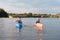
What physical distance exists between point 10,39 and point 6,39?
0.62 metres

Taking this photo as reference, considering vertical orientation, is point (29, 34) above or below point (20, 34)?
below

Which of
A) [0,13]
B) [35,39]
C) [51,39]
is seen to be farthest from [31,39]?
[0,13]

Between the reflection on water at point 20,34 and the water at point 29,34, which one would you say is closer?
the reflection on water at point 20,34

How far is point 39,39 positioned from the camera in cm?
3722

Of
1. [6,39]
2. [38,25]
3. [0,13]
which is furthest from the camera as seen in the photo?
[0,13]

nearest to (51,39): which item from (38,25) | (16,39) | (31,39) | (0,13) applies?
(31,39)

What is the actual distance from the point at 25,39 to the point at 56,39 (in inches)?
192

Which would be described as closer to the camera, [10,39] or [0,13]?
[10,39]

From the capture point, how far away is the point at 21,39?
36.8 metres

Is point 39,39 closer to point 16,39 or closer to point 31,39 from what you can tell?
point 31,39

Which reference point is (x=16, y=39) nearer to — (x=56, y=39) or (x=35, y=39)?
(x=35, y=39)

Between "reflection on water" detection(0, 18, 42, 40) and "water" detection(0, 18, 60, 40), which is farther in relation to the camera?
"water" detection(0, 18, 60, 40)

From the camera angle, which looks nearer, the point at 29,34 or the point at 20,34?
the point at 20,34

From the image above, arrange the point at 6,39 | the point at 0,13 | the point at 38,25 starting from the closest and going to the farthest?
the point at 6,39
the point at 38,25
the point at 0,13
